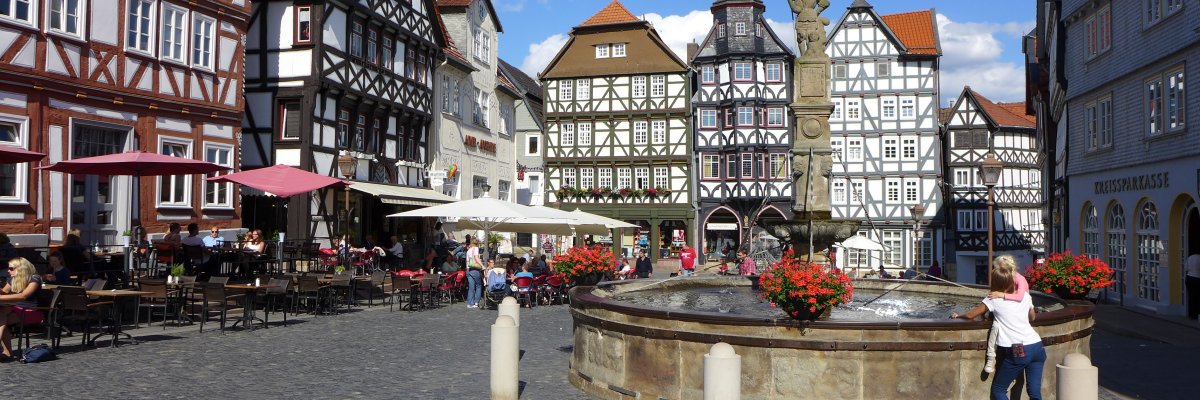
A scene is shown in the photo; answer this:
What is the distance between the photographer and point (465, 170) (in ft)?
122

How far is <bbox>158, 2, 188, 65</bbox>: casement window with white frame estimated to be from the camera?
802 inches

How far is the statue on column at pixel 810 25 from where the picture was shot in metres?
14.3

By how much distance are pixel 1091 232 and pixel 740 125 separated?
72.3 ft

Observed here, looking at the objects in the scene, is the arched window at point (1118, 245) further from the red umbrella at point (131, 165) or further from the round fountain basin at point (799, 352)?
the red umbrella at point (131, 165)

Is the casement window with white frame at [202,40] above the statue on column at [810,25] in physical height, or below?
above

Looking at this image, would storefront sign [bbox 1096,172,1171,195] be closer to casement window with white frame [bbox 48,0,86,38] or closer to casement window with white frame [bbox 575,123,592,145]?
casement window with white frame [bbox 48,0,86,38]

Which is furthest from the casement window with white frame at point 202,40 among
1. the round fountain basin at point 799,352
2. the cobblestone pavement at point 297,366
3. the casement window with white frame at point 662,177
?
the casement window with white frame at point 662,177

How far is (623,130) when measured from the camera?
47.0 meters

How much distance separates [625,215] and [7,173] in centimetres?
3237

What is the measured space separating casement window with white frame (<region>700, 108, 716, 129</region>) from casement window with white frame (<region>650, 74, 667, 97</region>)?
2.15m

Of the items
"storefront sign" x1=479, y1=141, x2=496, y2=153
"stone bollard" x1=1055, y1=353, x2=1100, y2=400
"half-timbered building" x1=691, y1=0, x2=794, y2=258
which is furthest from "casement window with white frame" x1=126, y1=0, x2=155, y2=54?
"half-timbered building" x1=691, y1=0, x2=794, y2=258

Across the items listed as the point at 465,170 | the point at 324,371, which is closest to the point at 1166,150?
the point at 324,371

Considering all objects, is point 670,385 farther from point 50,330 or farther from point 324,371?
point 50,330

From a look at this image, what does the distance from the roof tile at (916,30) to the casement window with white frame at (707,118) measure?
380 inches
